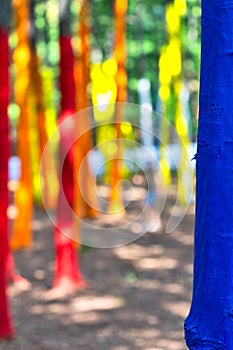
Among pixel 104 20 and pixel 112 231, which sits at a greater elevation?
pixel 104 20

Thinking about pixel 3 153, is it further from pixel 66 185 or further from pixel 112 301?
pixel 112 301

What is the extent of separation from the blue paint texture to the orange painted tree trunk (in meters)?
5.38

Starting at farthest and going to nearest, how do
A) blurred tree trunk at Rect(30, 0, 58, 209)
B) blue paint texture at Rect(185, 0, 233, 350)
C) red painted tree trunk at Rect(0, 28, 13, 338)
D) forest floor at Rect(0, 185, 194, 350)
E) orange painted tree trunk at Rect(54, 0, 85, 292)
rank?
blurred tree trunk at Rect(30, 0, 58, 209) < orange painted tree trunk at Rect(54, 0, 85, 292) < forest floor at Rect(0, 185, 194, 350) < red painted tree trunk at Rect(0, 28, 13, 338) < blue paint texture at Rect(185, 0, 233, 350)

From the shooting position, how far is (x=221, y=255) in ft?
8.19

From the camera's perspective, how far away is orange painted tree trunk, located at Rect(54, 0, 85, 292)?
7.89 meters

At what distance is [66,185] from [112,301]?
133cm

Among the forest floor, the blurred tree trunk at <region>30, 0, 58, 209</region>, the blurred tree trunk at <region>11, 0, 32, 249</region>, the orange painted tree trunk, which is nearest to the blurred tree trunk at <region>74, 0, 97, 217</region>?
the blurred tree trunk at <region>30, 0, 58, 209</region>

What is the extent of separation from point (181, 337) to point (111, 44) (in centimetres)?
1280

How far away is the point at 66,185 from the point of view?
7867 millimetres

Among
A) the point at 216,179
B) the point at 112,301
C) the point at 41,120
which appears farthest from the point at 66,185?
the point at 216,179

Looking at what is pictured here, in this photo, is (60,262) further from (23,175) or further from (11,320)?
(23,175)

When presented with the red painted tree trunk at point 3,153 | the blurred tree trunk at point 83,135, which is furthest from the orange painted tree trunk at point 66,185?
the blurred tree trunk at point 83,135

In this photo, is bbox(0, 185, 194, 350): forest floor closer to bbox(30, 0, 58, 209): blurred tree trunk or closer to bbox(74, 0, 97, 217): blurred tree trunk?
bbox(74, 0, 97, 217): blurred tree trunk

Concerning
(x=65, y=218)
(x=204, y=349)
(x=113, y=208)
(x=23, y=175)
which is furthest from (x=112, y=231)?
(x=204, y=349)
